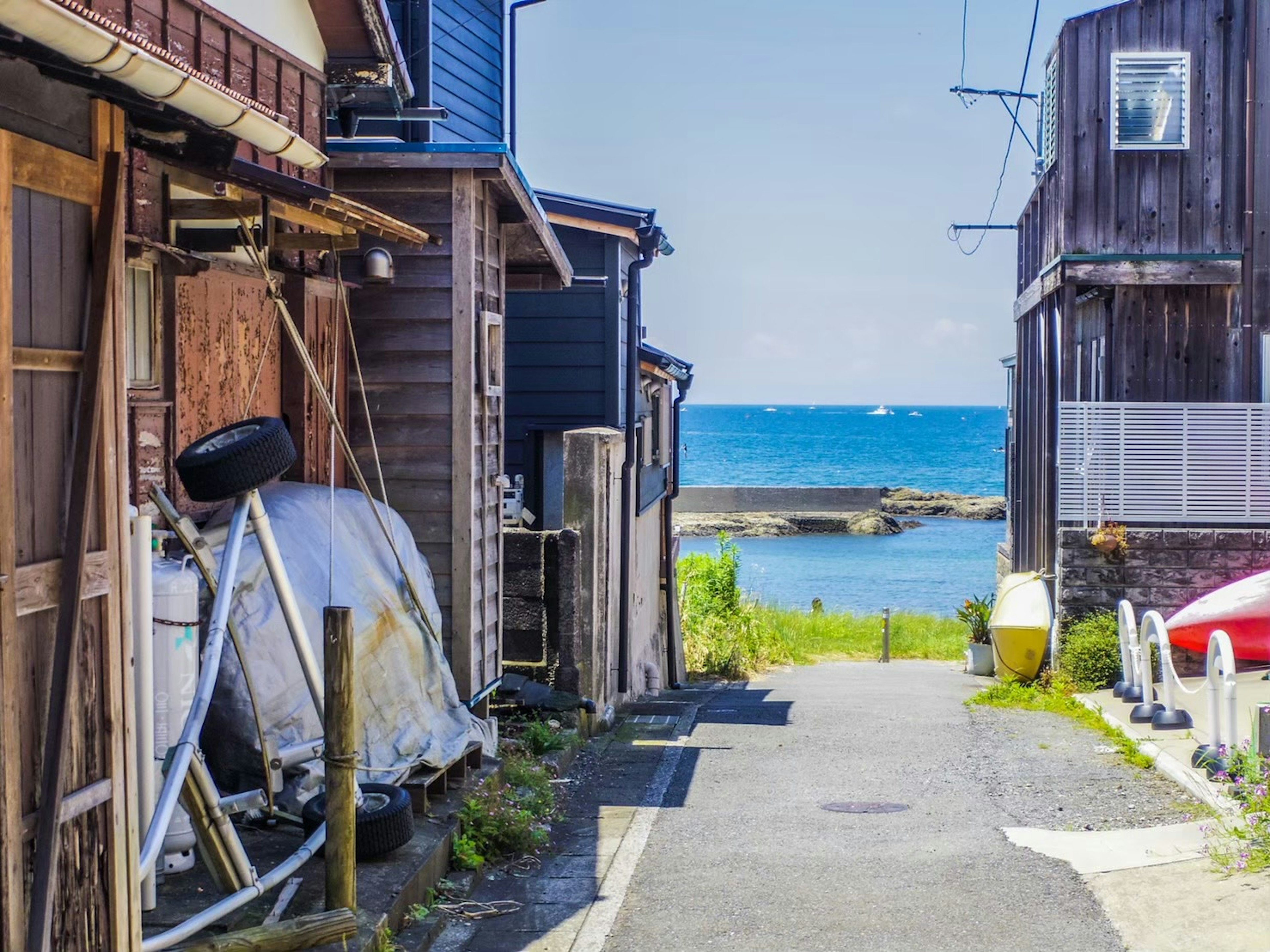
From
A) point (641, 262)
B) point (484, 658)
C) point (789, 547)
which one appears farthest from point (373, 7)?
point (789, 547)

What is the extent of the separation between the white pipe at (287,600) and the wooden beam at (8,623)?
2.15 m

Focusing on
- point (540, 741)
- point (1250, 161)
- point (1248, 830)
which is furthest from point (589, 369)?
point (1248, 830)

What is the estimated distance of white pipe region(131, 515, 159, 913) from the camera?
5227mm

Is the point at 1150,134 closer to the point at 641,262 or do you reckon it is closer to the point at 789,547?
the point at 641,262

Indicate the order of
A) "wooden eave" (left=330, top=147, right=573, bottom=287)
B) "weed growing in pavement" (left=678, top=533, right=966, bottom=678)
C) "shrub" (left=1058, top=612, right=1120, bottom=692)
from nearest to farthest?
"wooden eave" (left=330, top=147, right=573, bottom=287) → "shrub" (left=1058, top=612, right=1120, bottom=692) → "weed growing in pavement" (left=678, top=533, right=966, bottom=678)

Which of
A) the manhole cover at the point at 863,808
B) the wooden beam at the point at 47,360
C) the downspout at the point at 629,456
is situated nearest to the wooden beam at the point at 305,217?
the wooden beam at the point at 47,360

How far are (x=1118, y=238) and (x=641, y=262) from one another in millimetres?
5551

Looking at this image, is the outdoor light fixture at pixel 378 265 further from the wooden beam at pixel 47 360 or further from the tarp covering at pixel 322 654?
the wooden beam at pixel 47 360

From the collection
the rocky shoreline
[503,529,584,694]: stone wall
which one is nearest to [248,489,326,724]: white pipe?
[503,529,584,694]: stone wall

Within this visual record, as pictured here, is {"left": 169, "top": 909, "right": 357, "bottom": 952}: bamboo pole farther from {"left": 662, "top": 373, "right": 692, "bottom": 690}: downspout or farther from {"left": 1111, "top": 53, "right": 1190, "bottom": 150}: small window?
{"left": 662, "top": 373, "right": 692, "bottom": 690}: downspout

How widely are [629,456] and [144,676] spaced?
34.6ft

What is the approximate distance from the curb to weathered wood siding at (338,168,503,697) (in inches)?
195

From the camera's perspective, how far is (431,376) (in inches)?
358

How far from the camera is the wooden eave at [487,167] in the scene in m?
8.88
